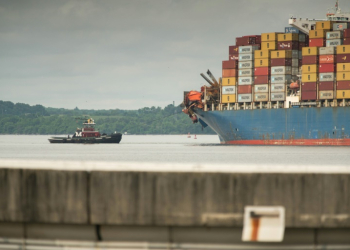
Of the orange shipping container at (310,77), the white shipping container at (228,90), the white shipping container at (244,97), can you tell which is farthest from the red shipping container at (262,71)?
the orange shipping container at (310,77)

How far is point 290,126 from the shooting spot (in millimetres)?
79688

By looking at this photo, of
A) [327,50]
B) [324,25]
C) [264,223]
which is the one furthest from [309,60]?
[264,223]

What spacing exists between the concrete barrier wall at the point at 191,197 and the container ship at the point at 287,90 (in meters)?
72.3

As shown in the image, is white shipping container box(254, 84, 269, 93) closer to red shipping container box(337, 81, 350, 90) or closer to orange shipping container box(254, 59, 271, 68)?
orange shipping container box(254, 59, 271, 68)

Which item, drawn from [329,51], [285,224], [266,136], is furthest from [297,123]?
[285,224]

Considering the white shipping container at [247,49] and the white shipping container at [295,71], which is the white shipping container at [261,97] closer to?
the white shipping container at [295,71]

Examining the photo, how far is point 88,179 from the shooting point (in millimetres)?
6926

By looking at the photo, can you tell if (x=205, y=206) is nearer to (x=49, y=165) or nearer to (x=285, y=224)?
(x=285, y=224)

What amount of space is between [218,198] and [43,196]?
1.99 meters

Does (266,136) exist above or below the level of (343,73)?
below

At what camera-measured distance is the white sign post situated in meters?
6.83

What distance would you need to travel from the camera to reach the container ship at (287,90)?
78062mm

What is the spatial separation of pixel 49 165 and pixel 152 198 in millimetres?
1240

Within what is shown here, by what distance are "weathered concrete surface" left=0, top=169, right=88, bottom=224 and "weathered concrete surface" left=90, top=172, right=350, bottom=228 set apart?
0.25m
